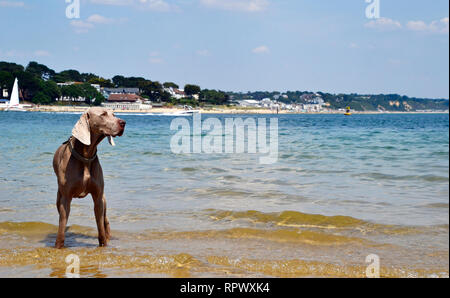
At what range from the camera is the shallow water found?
5.73 meters

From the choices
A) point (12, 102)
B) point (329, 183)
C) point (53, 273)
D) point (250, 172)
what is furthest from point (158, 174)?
point (12, 102)

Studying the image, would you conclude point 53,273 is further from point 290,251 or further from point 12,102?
point 12,102

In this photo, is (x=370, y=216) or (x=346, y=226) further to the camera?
(x=370, y=216)

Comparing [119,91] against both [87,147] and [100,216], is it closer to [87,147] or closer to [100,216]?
[100,216]

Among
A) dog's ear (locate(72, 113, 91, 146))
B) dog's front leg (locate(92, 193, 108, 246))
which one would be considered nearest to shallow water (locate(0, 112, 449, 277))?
dog's front leg (locate(92, 193, 108, 246))

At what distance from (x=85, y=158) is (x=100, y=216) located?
2.87 feet

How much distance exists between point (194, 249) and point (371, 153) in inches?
555

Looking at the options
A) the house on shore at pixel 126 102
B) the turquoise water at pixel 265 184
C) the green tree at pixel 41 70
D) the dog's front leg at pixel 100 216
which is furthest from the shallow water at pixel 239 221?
the green tree at pixel 41 70

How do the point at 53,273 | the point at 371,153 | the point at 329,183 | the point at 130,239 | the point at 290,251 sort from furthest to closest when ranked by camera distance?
the point at 371,153 → the point at 329,183 → the point at 130,239 → the point at 290,251 → the point at 53,273

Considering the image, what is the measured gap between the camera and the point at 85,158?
19.7 feet

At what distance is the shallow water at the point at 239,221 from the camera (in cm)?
573

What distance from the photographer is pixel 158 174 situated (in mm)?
13312

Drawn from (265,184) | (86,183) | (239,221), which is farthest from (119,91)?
(86,183)

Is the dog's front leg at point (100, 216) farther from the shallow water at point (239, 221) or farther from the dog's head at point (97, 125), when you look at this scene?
the dog's head at point (97, 125)
